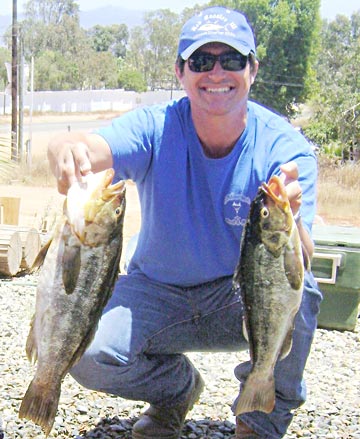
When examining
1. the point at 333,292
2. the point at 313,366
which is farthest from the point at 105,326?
the point at 333,292

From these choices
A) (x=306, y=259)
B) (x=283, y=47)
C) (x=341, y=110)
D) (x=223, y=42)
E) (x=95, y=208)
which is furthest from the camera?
(x=283, y=47)

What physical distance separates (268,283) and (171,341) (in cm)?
89

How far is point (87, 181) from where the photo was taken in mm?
2695

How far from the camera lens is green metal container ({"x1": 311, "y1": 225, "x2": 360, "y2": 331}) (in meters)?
5.83

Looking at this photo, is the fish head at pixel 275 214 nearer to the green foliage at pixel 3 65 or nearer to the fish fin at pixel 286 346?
the fish fin at pixel 286 346

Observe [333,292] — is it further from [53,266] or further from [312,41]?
[312,41]

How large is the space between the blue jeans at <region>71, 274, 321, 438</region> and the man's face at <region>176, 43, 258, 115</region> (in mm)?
804

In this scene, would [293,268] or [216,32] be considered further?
[216,32]

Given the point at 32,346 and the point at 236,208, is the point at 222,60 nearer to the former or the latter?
the point at 236,208

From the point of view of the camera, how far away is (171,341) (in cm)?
357

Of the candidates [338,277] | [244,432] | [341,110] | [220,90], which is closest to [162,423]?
[244,432]

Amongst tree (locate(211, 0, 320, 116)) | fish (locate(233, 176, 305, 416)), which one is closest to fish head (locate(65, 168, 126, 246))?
fish (locate(233, 176, 305, 416))

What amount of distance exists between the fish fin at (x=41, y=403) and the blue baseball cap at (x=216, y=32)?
156 centimetres

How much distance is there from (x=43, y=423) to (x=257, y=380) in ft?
2.84
